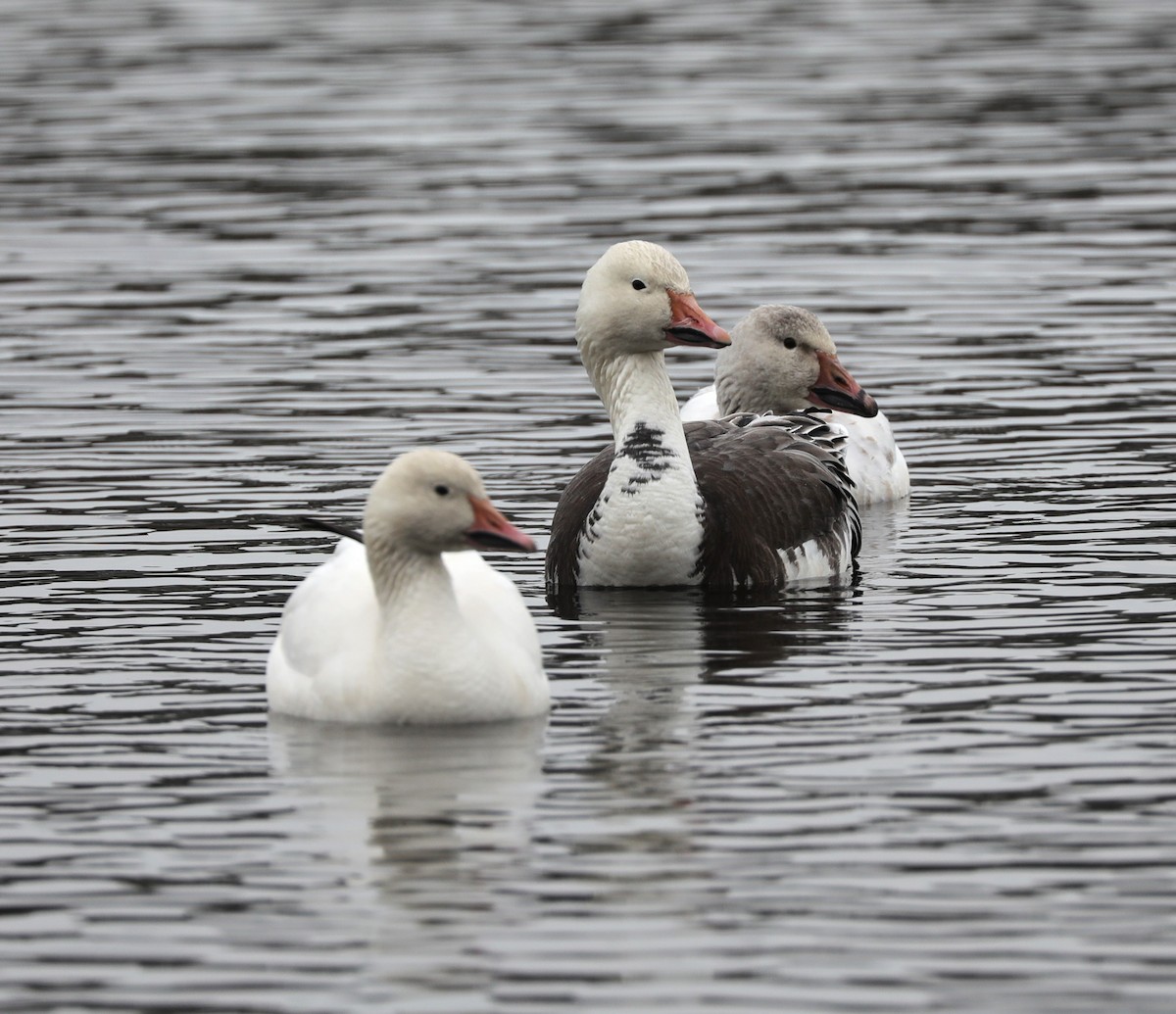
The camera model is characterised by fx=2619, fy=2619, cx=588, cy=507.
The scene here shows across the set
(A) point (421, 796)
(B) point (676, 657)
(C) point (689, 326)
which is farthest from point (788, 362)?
(A) point (421, 796)

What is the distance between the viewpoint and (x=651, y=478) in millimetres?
12625

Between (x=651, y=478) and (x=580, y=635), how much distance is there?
3.62 feet

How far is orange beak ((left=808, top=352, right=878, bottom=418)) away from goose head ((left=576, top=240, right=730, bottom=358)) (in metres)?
2.09

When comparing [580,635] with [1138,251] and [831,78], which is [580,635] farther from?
[831,78]

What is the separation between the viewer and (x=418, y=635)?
32.4 ft

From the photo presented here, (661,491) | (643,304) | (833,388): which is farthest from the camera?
(833,388)

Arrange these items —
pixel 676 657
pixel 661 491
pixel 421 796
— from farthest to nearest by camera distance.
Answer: pixel 661 491, pixel 676 657, pixel 421 796

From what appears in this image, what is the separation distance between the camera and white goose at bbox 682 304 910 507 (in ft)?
49.0

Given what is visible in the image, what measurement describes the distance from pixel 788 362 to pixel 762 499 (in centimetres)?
203

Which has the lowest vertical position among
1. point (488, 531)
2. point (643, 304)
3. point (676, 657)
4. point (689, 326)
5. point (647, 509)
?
point (676, 657)

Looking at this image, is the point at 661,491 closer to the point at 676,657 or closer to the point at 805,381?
the point at 676,657

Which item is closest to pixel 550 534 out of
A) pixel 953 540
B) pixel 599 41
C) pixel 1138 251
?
pixel 953 540

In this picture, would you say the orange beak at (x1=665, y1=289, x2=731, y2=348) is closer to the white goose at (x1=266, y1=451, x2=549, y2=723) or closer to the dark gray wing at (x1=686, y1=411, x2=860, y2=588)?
the dark gray wing at (x1=686, y1=411, x2=860, y2=588)

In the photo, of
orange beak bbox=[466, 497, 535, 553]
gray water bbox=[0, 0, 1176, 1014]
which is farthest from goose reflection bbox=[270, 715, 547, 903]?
orange beak bbox=[466, 497, 535, 553]
